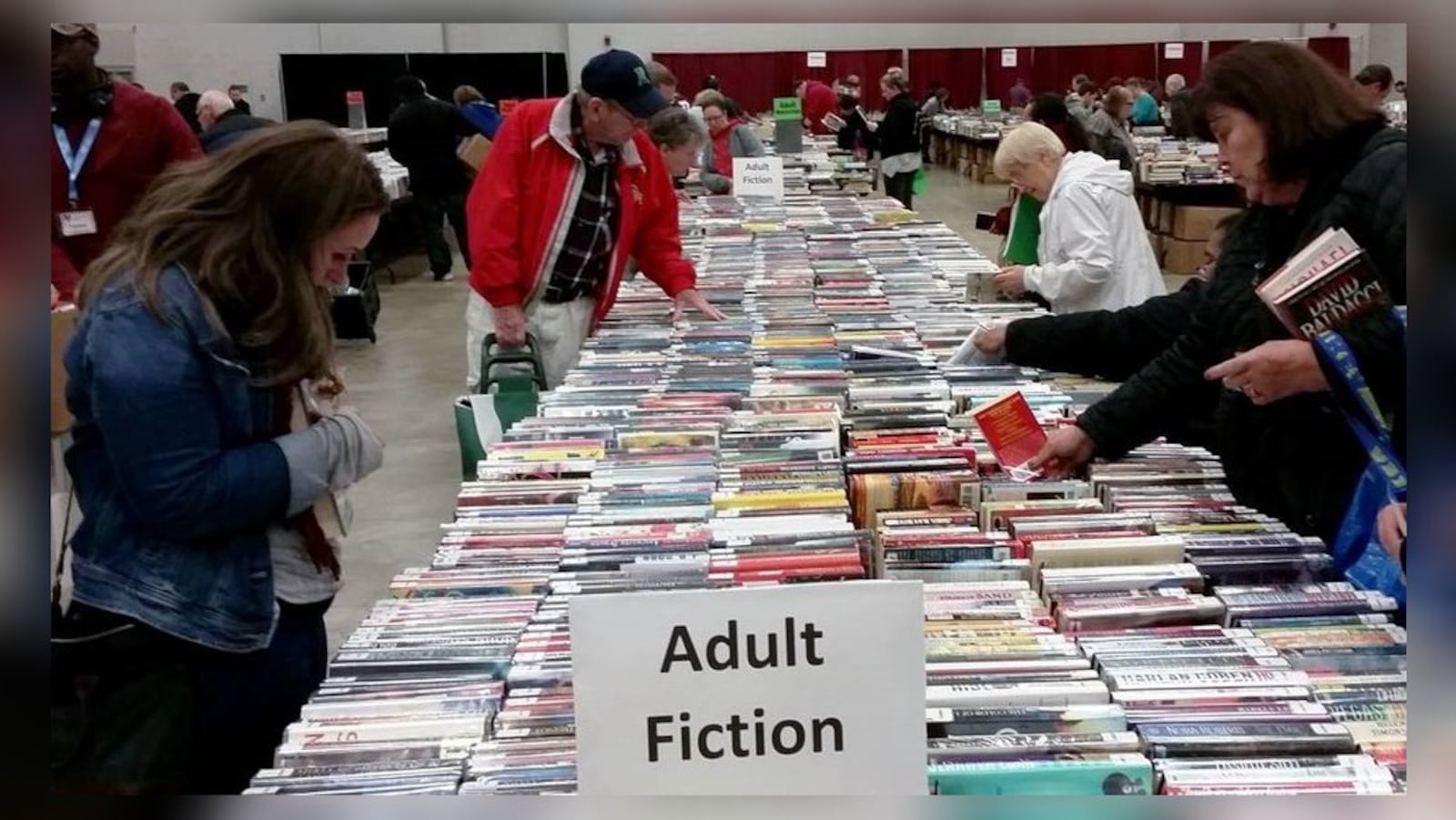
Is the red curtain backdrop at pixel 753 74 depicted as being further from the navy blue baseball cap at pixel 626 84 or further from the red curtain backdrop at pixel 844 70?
the navy blue baseball cap at pixel 626 84

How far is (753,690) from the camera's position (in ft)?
3.36

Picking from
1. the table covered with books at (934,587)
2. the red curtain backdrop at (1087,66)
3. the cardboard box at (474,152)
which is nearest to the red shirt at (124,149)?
the table covered with books at (934,587)

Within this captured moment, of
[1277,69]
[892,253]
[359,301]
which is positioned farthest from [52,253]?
[359,301]

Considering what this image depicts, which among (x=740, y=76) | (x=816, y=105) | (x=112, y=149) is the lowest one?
(x=112, y=149)

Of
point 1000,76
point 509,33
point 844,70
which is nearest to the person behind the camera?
point 509,33

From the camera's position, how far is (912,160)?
1280 cm

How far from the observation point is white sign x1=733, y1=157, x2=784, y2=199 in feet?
24.8

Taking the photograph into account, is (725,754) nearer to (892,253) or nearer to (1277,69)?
(1277,69)

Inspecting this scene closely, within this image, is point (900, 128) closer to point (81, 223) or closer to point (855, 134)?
point (855, 134)

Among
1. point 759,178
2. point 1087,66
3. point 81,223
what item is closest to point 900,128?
point 759,178

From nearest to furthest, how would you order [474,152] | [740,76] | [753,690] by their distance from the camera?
[753,690] → [474,152] → [740,76]

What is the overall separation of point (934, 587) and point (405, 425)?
214 inches

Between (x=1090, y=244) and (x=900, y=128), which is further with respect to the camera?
(x=900, y=128)

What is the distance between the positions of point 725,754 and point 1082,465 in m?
1.59
